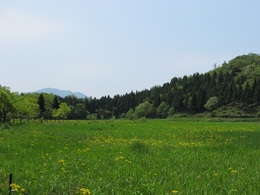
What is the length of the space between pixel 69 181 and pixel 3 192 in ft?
4.90

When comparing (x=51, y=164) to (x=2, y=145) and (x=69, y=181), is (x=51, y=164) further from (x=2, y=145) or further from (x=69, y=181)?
(x=2, y=145)

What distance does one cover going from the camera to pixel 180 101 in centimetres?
14650

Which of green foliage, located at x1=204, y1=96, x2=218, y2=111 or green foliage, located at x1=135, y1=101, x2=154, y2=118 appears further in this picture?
green foliage, located at x1=135, y1=101, x2=154, y2=118

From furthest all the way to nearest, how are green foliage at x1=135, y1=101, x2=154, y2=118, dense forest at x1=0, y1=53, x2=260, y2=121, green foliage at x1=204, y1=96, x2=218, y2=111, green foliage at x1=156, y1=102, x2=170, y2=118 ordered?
green foliage at x1=135, y1=101, x2=154, y2=118
green foliage at x1=156, y1=102, x2=170, y2=118
green foliage at x1=204, y1=96, x2=218, y2=111
dense forest at x1=0, y1=53, x2=260, y2=121

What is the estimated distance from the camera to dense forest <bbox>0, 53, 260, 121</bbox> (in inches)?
4926

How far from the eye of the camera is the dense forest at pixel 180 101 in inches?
4926

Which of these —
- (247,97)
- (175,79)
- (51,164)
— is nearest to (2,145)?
(51,164)

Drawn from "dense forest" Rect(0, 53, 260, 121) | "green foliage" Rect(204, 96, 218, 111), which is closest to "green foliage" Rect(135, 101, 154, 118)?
"dense forest" Rect(0, 53, 260, 121)

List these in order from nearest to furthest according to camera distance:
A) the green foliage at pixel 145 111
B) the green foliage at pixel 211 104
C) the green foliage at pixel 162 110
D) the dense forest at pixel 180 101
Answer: the dense forest at pixel 180 101 < the green foliage at pixel 211 104 < the green foliage at pixel 162 110 < the green foliage at pixel 145 111

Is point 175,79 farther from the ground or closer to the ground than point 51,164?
farther from the ground

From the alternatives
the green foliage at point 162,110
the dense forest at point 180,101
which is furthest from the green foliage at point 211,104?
the green foliage at point 162,110

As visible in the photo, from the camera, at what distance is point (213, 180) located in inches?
294

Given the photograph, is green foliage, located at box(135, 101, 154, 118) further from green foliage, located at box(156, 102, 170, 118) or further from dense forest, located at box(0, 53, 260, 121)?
green foliage, located at box(156, 102, 170, 118)

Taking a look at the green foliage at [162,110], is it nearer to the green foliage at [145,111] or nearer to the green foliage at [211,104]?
the green foliage at [145,111]
